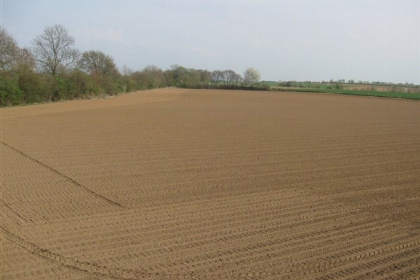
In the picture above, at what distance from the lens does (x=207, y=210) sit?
7949mm

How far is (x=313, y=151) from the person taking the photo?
Result: 15.1 metres

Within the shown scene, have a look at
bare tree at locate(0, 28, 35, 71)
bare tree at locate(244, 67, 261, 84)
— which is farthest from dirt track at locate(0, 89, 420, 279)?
bare tree at locate(244, 67, 261, 84)

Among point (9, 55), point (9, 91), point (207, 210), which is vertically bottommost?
point (207, 210)

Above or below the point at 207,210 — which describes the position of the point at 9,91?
above

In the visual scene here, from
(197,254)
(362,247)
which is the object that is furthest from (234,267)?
(362,247)

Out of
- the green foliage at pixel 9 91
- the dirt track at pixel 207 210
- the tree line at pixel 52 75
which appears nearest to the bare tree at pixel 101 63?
the tree line at pixel 52 75

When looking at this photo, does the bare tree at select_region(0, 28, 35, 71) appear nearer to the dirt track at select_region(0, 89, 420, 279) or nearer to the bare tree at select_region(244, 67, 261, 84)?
the dirt track at select_region(0, 89, 420, 279)

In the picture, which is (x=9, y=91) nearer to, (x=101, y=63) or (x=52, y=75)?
(x=52, y=75)

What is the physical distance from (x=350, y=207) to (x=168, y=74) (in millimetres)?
125103

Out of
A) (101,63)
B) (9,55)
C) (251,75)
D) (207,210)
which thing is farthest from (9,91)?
(251,75)

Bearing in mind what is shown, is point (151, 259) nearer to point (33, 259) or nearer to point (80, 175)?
point (33, 259)

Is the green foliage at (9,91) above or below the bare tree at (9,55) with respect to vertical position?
below

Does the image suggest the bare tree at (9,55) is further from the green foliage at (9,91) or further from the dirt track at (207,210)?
the dirt track at (207,210)

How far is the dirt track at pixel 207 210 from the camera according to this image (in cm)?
557
